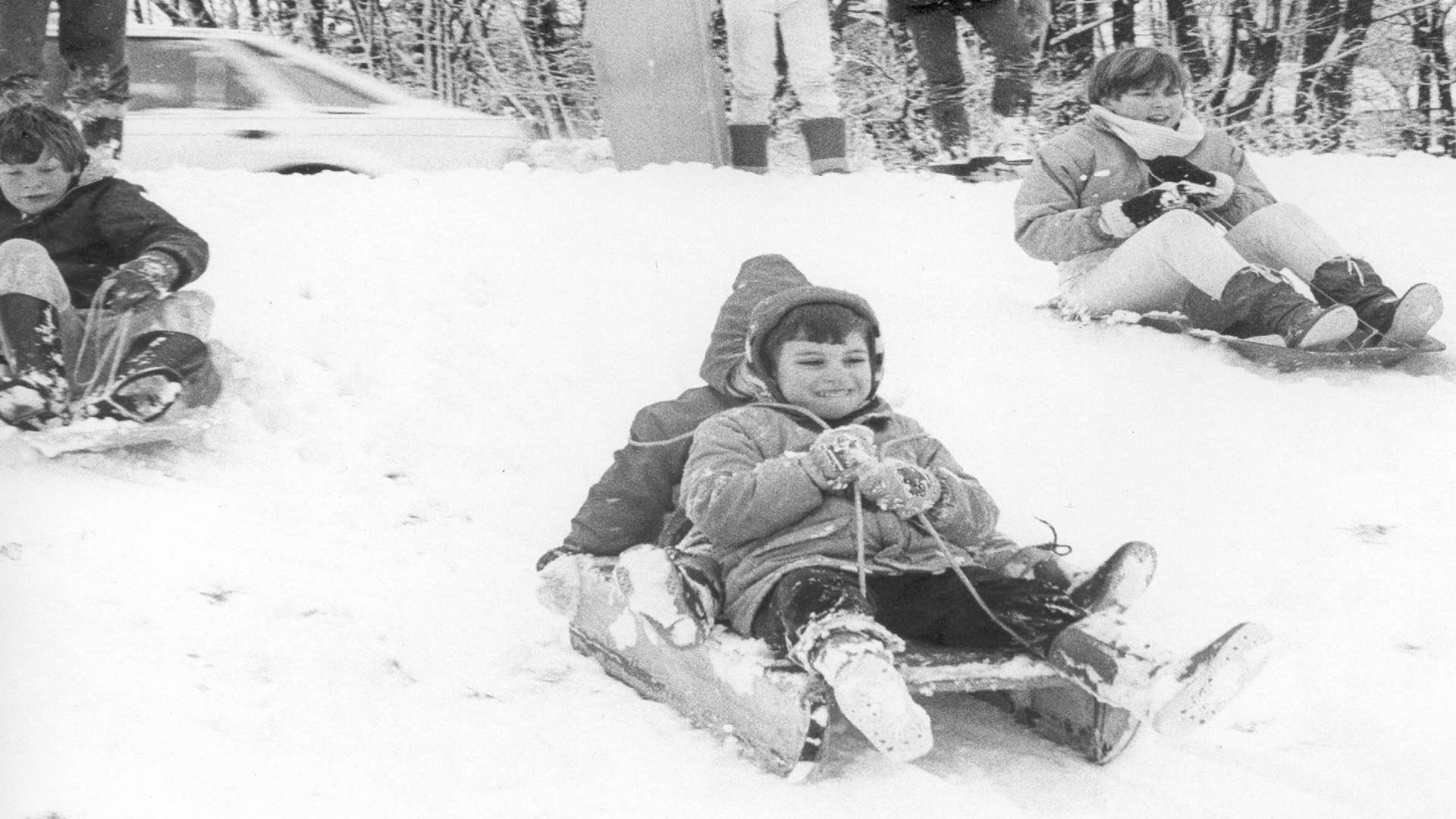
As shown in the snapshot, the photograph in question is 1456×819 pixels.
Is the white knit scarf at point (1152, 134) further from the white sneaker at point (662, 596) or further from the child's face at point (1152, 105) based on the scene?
the white sneaker at point (662, 596)

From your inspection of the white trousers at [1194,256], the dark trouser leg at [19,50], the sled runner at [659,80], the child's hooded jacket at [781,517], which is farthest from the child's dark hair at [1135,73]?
the dark trouser leg at [19,50]

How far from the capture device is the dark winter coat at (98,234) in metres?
4.11

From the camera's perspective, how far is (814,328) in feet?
9.26

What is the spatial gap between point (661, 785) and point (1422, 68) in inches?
317

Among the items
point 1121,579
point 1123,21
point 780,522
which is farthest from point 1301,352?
point 1123,21

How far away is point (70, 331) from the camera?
4000mm

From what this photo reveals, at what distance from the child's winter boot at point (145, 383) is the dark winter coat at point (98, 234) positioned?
26 centimetres

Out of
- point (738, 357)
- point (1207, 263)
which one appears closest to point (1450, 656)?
point (738, 357)

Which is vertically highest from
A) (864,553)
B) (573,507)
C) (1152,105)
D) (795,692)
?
(1152,105)

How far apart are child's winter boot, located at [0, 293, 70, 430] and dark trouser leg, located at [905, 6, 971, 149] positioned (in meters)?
3.64

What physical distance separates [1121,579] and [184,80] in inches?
202

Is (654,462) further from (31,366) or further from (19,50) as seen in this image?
(19,50)

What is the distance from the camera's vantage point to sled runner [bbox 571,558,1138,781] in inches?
91.8

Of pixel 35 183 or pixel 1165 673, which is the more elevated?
pixel 35 183
